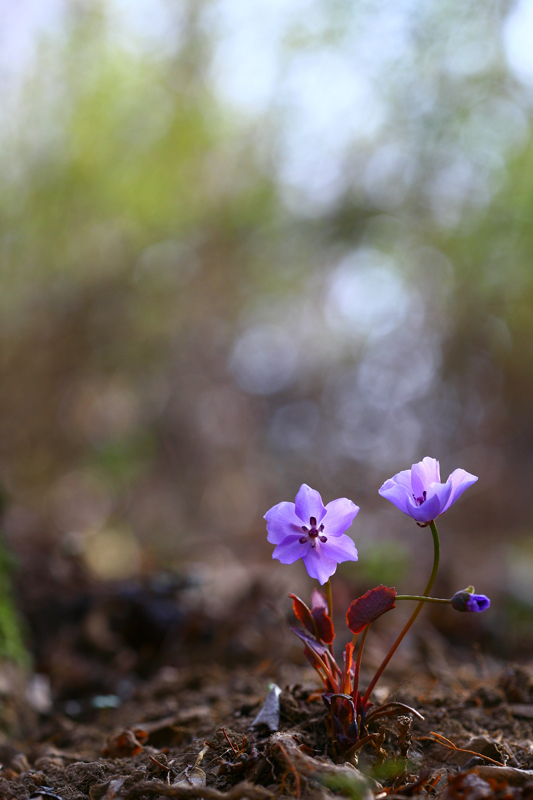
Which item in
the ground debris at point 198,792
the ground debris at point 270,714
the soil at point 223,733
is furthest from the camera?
the ground debris at point 270,714

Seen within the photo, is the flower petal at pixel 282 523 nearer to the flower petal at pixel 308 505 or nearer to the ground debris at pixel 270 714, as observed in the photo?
the flower petal at pixel 308 505

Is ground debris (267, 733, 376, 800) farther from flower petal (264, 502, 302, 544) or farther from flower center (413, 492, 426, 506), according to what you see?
flower center (413, 492, 426, 506)

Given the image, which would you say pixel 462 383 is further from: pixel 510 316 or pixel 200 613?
pixel 200 613

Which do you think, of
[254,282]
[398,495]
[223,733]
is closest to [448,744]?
[223,733]

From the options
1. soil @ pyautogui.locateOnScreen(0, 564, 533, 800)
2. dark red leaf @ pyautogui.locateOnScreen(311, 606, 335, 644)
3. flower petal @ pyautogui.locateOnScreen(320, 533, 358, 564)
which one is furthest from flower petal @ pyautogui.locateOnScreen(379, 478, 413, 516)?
soil @ pyautogui.locateOnScreen(0, 564, 533, 800)

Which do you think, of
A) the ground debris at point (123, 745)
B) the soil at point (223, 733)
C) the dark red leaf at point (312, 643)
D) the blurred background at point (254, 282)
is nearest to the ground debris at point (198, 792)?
the soil at point (223, 733)

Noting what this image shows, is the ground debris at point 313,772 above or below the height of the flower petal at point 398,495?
below

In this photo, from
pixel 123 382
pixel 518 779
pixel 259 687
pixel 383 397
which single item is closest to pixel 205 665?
pixel 259 687
